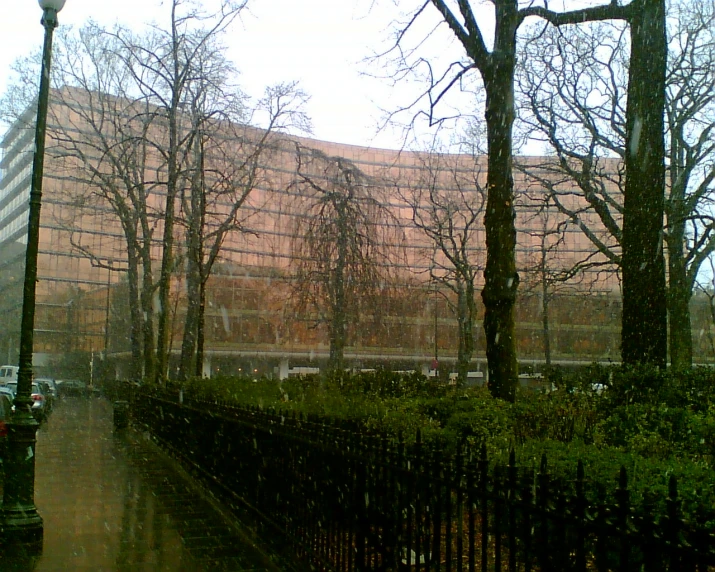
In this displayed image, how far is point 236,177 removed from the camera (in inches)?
1304

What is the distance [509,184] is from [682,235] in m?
18.8

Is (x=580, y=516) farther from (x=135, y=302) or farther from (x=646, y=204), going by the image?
(x=135, y=302)

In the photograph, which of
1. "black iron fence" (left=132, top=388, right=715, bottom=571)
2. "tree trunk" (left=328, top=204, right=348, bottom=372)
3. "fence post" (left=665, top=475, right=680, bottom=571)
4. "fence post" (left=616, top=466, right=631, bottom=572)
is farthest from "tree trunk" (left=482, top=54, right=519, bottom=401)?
"tree trunk" (left=328, top=204, right=348, bottom=372)

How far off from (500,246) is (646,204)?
2662 millimetres

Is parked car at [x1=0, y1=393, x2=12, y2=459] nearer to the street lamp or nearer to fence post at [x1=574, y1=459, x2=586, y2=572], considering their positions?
the street lamp

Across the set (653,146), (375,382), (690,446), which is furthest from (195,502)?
(653,146)

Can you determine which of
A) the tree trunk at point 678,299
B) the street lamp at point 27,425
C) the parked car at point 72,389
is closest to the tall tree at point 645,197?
the street lamp at point 27,425

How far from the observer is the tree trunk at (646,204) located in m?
12.1

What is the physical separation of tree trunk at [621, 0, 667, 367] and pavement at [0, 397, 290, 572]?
6945 mm

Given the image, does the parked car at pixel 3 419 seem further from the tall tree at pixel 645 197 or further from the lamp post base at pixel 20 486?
the tall tree at pixel 645 197

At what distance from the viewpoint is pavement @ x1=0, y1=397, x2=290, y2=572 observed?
720 cm

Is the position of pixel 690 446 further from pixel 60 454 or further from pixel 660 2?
pixel 60 454

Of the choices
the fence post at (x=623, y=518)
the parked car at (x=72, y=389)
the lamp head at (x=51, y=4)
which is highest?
the lamp head at (x=51, y=4)

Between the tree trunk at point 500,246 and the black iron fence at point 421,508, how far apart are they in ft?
13.5
